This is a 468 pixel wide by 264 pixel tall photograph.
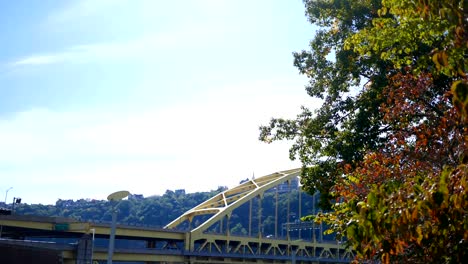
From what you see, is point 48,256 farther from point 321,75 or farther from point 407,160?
point 407,160

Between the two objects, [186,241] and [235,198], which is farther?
[235,198]

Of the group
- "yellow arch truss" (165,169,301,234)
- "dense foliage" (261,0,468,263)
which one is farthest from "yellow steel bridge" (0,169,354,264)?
"dense foliage" (261,0,468,263)

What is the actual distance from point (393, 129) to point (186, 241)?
6755 centimetres

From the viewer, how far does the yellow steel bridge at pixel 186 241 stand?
65938 mm

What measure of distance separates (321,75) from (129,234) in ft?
188

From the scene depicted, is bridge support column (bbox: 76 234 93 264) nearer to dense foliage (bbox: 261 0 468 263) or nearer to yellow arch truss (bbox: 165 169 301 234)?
dense foliage (bbox: 261 0 468 263)

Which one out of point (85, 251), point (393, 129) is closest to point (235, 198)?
point (85, 251)

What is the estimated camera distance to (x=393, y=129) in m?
20.9

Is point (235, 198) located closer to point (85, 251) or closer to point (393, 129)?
point (85, 251)

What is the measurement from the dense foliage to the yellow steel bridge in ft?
113

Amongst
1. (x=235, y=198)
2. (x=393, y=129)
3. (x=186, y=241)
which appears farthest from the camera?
(x=235, y=198)

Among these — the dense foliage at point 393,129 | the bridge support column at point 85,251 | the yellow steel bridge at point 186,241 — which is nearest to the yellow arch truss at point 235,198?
the yellow steel bridge at point 186,241

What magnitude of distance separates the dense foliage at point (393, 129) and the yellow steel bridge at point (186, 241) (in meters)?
34.4

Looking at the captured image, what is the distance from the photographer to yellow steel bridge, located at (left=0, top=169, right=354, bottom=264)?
65.9m
